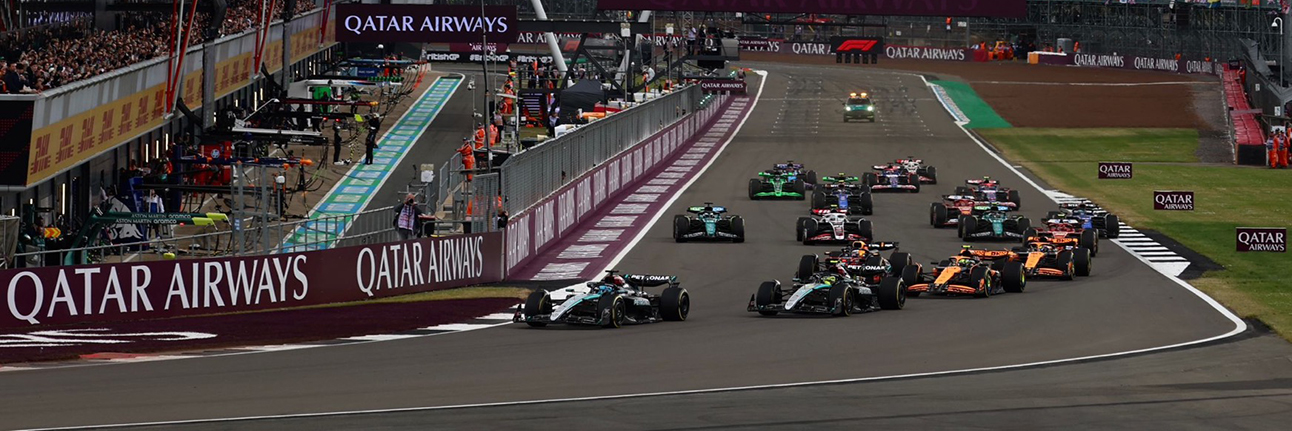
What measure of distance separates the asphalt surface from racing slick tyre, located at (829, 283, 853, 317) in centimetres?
21

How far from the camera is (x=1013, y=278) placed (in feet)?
96.5

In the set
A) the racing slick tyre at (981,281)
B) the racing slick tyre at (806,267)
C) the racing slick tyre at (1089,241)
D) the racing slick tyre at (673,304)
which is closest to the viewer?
the racing slick tyre at (673,304)

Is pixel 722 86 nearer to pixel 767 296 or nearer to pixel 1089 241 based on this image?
pixel 1089 241

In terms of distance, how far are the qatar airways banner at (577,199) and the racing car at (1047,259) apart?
8.56 m

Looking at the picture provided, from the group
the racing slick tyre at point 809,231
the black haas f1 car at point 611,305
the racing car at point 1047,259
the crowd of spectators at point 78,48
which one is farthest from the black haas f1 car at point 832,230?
the crowd of spectators at point 78,48

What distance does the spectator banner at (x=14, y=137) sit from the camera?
29219 millimetres

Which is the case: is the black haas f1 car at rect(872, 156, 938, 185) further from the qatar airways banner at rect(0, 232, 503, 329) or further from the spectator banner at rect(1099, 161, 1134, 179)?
the qatar airways banner at rect(0, 232, 503, 329)

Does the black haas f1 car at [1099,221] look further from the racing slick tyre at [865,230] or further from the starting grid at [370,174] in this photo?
the starting grid at [370,174]

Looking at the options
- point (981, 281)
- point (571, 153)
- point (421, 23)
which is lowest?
point (981, 281)

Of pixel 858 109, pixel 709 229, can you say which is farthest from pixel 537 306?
pixel 858 109

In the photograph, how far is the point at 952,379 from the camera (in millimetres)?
19938

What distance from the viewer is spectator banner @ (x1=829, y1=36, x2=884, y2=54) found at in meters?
94.2

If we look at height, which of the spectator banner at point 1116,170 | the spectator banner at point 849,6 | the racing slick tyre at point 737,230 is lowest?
the racing slick tyre at point 737,230

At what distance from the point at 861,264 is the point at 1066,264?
4424mm
